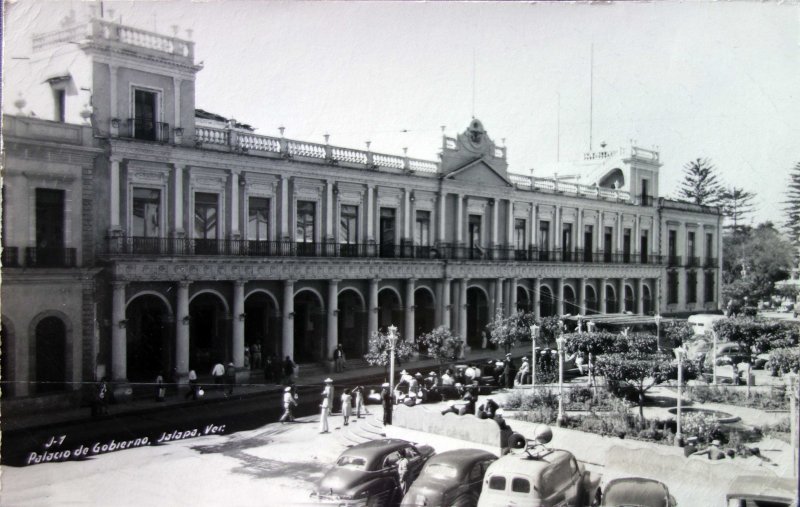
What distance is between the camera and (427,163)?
2216cm

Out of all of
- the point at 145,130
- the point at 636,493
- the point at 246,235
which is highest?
the point at 145,130

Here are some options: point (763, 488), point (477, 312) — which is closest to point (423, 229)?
point (477, 312)

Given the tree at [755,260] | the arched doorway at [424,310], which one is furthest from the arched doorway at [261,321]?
the tree at [755,260]

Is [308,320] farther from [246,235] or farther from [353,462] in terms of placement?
[353,462]

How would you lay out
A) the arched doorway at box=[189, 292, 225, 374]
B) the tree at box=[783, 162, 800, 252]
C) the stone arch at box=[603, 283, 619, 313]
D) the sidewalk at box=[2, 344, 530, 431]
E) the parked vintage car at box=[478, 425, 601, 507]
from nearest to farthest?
the parked vintage car at box=[478, 425, 601, 507] → the tree at box=[783, 162, 800, 252] → the sidewalk at box=[2, 344, 530, 431] → the arched doorway at box=[189, 292, 225, 374] → the stone arch at box=[603, 283, 619, 313]

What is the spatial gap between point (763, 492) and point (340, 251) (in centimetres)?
1291

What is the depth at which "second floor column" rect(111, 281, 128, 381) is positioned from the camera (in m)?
15.5

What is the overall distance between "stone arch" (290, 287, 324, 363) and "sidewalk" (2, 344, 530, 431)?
1.72m

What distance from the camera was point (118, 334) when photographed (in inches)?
616

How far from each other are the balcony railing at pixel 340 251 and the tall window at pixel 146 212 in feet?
0.90

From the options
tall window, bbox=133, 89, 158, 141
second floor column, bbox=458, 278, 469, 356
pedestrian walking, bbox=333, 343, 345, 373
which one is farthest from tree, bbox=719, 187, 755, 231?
tall window, bbox=133, 89, 158, 141

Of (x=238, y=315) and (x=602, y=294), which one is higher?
(x=602, y=294)

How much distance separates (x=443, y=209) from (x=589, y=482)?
12807 mm

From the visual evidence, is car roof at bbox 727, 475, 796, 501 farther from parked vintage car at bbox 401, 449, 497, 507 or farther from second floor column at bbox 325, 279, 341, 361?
second floor column at bbox 325, 279, 341, 361
